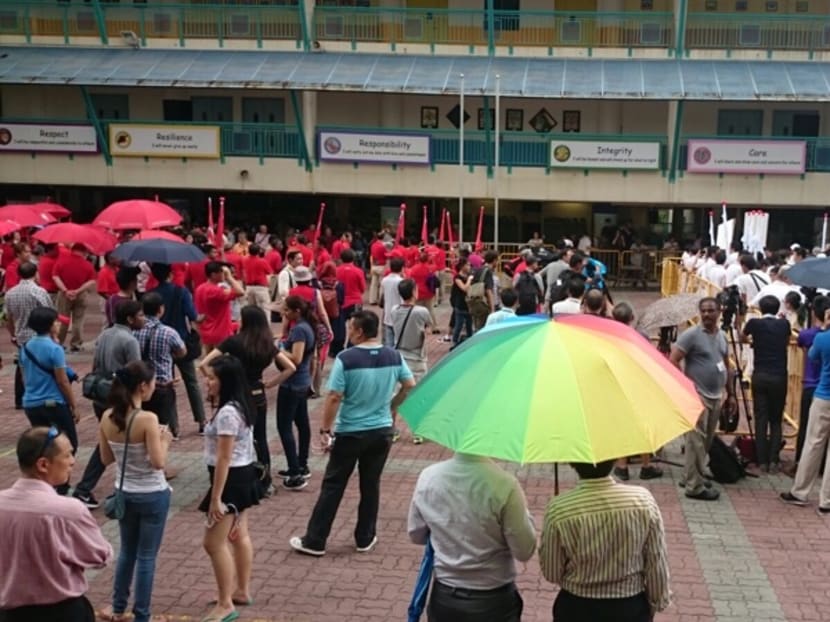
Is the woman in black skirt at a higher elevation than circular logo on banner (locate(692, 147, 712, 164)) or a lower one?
lower

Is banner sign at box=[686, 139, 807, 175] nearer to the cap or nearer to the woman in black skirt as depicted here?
the cap

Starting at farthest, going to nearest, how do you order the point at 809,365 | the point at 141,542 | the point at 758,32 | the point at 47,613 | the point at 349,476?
the point at 758,32 → the point at 809,365 → the point at 349,476 → the point at 141,542 → the point at 47,613

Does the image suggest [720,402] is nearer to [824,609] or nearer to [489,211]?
[824,609]

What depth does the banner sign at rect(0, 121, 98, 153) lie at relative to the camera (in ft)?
87.3

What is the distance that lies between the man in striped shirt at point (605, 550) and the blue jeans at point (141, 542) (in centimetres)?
250

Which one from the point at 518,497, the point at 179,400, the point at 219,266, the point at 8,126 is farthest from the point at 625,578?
the point at 8,126

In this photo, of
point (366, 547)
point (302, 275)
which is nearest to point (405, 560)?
point (366, 547)

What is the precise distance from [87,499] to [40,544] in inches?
147

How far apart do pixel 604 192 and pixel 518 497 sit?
2269 centimetres

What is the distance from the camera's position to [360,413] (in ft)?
21.0

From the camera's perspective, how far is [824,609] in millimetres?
6008

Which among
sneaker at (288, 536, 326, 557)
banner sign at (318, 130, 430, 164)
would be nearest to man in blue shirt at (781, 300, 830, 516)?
sneaker at (288, 536, 326, 557)

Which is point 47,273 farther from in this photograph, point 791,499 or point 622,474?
point 791,499

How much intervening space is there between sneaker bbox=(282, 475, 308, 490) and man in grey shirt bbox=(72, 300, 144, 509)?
62.3 inches
